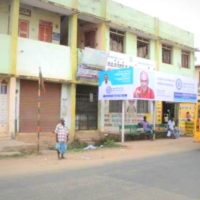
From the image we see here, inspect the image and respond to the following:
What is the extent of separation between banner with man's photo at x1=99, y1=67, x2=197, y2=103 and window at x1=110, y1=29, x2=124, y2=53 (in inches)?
151

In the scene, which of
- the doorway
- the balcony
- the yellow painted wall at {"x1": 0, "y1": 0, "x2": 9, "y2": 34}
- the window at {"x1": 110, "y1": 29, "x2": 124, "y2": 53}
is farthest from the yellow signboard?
the yellow painted wall at {"x1": 0, "y1": 0, "x2": 9, "y2": 34}

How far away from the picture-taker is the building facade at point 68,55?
19.8 metres

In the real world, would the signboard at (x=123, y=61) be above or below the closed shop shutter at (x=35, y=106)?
above

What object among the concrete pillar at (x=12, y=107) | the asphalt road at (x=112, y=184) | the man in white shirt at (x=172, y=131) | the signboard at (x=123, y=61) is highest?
the signboard at (x=123, y=61)

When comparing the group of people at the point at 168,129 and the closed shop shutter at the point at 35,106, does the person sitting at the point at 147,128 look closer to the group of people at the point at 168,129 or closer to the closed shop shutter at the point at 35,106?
the group of people at the point at 168,129

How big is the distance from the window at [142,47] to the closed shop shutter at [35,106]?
27.4ft

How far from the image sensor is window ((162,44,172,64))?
31095 millimetres

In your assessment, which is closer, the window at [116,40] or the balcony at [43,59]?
the balcony at [43,59]

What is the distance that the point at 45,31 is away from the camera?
74.6 feet

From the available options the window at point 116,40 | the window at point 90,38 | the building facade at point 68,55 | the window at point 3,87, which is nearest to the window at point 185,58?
the building facade at point 68,55

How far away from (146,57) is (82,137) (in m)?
8.91

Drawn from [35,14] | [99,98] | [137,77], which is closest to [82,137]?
[99,98]

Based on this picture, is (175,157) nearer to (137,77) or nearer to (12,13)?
(137,77)

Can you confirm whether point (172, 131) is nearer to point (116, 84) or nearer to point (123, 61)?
point (123, 61)
